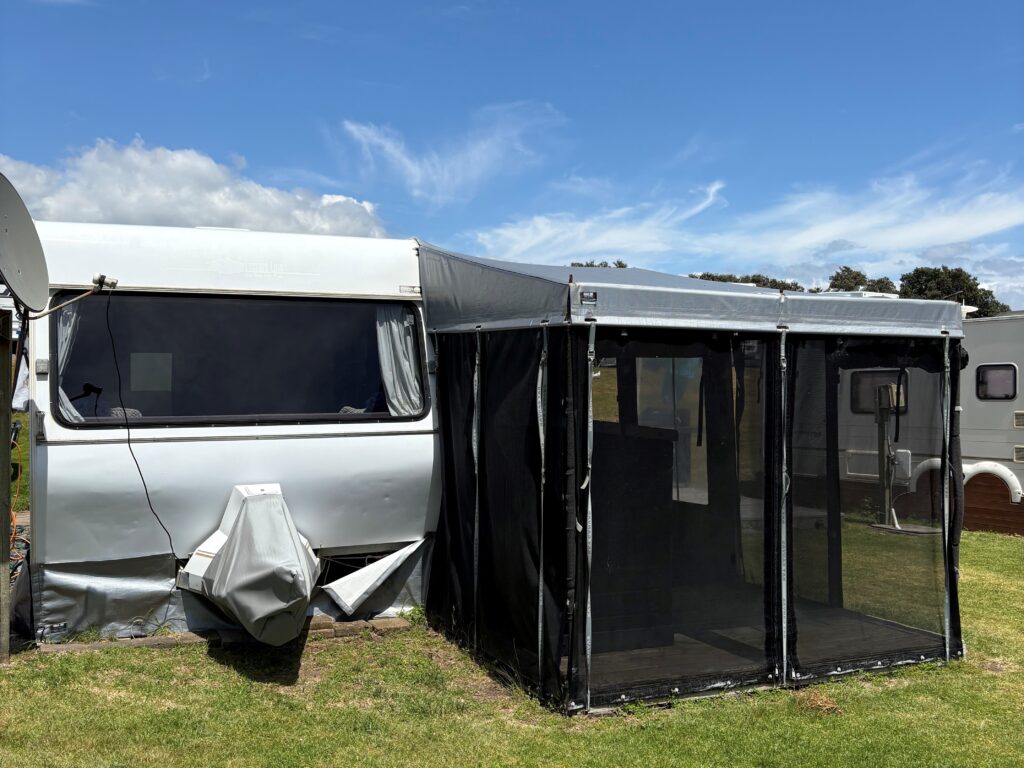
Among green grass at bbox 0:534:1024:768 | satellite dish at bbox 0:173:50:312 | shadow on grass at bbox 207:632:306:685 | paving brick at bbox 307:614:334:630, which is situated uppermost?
satellite dish at bbox 0:173:50:312

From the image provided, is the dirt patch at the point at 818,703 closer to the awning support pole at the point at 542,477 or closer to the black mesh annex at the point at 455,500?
the awning support pole at the point at 542,477

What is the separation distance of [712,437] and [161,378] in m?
3.22

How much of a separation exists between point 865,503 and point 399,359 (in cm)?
291

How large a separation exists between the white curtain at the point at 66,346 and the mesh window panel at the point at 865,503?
154 inches

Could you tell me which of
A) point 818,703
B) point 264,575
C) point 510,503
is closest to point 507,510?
point 510,503

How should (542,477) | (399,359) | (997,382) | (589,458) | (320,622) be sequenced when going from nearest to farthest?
1. (589,458)
2. (542,477)
3. (320,622)
4. (399,359)
5. (997,382)

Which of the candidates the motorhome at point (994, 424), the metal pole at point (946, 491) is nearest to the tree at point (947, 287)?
the motorhome at point (994, 424)

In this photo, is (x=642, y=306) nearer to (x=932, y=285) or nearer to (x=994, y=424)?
(x=994, y=424)

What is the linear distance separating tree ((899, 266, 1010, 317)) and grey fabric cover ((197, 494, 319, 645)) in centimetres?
2849

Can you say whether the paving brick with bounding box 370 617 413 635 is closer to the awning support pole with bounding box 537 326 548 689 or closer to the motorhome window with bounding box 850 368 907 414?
the awning support pole with bounding box 537 326 548 689

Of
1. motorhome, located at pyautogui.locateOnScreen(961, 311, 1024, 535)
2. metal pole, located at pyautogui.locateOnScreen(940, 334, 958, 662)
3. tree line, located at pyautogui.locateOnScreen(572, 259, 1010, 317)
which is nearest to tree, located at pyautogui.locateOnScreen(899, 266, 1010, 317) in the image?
tree line, located at pyautogui.locateOnScreen(572, 259, 1010, 317)

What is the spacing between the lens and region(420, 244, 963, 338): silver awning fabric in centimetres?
440

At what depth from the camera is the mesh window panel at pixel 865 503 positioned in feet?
16.3

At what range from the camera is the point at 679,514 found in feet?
15.7
